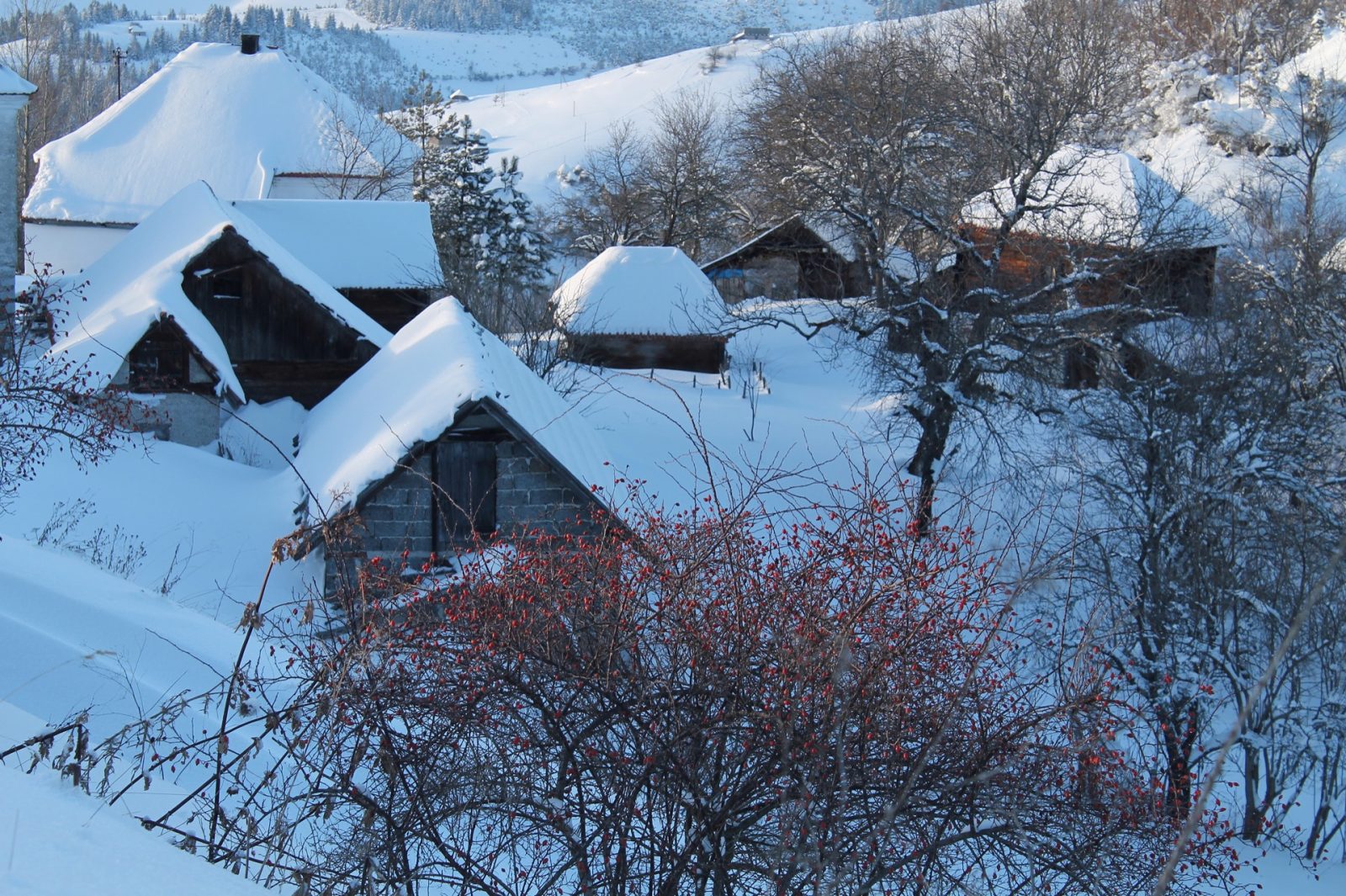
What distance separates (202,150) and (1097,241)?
79.4 feet

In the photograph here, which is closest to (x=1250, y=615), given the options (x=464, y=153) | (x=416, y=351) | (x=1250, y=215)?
(x=416, y=351)

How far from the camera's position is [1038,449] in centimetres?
2408

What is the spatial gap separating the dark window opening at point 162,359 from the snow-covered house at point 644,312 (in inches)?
526

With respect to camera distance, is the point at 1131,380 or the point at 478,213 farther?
the point at 478,213

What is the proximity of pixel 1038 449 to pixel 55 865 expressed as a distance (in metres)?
22.9

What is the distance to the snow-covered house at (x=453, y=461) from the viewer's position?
14.0 meters

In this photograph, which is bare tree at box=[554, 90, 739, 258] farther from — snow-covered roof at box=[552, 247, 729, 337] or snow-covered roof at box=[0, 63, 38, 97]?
snow-covered roof at box=[0, 63, 38, 97]

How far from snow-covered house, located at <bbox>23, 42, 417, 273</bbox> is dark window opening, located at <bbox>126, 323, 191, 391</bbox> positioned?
13681mm

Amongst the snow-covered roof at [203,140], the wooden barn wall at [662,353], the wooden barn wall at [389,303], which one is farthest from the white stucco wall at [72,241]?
the wooden barn wall at [662,353]

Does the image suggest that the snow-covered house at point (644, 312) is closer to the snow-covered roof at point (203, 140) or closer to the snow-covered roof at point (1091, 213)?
the snow-covered roof at point (203, 140)

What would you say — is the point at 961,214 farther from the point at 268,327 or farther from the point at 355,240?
the point at 355,240

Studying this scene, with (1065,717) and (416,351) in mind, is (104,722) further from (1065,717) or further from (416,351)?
(416,351)

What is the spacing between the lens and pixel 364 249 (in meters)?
27.3

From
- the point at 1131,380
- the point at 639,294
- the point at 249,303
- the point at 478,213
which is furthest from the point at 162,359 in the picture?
the point at 478,213
